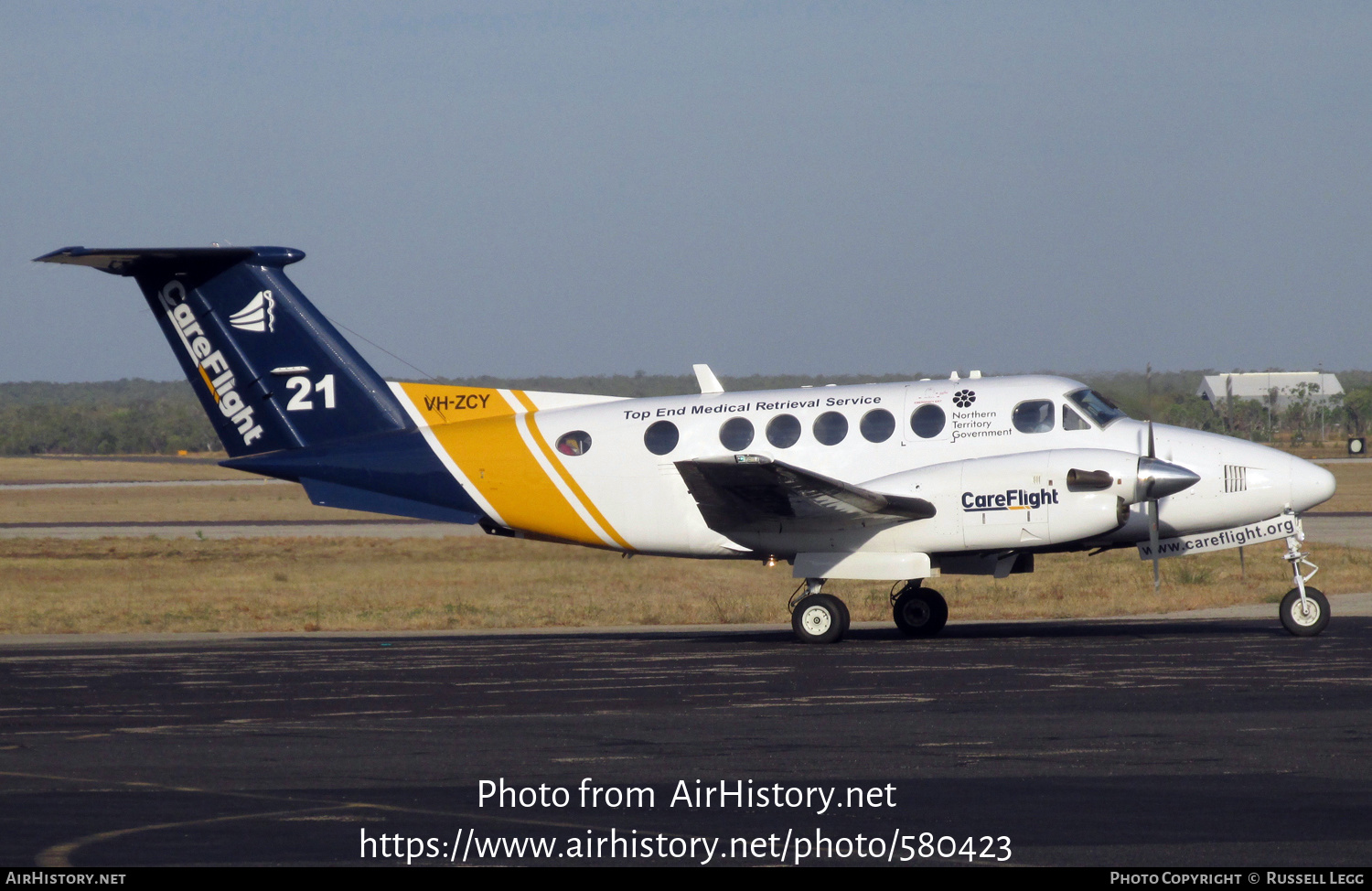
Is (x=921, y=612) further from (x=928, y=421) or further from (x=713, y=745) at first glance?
(x=713, y=745)

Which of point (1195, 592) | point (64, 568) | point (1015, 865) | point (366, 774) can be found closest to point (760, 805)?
point (1015, 865)

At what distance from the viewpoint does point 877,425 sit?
1836 centimetres

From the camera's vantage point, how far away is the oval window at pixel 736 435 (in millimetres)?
18625

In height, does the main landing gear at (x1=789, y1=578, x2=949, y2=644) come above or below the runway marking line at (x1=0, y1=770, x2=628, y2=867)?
above

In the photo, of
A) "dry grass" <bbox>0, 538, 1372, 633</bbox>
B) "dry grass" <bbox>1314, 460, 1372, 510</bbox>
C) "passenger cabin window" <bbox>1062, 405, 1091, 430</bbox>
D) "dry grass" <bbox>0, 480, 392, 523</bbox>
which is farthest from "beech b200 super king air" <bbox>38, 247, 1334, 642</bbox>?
"dry grass" <bbox>0, 480, 392, 523</bbox>

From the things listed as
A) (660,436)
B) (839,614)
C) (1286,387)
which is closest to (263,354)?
(660,436)

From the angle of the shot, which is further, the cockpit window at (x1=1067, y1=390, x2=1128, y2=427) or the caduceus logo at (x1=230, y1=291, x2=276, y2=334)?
the caduceus logo at (x1=230, y1=291, x2=276, y2=334)

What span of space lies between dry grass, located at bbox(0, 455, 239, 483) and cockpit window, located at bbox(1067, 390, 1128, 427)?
2594 inches

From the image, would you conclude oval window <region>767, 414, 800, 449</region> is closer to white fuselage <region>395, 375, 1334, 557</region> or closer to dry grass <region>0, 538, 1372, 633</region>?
white fuselage <region>395, 375, 1334, 557</region>

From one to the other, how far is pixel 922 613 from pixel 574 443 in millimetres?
4998

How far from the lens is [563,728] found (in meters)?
11.5

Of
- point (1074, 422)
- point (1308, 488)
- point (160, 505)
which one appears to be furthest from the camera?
point (160, 505)

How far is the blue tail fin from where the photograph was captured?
65.5ft

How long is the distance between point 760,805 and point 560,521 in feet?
36.6
